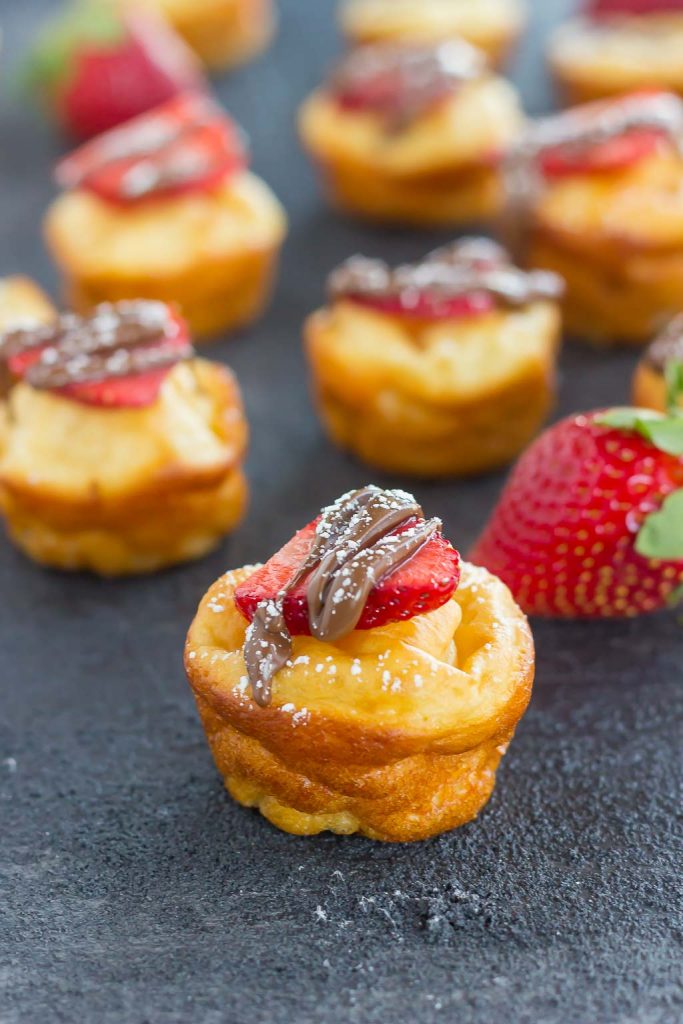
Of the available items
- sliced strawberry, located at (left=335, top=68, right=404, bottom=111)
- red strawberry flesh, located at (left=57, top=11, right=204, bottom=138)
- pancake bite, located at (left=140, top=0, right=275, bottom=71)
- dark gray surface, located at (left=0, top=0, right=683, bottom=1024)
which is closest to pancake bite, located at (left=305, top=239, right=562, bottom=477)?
dark gray surface, located at (left=0, top=0, right=683, bottom=1024)

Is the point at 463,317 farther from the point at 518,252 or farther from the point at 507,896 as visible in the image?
the point at 507,896

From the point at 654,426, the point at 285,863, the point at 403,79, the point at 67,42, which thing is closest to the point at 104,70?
the point at 67,42

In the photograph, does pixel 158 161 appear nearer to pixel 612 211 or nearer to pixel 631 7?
pixel 612 211

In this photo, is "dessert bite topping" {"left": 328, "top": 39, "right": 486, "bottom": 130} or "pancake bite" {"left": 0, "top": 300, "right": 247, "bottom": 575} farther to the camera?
"dessert bite topping" {"left": 328, "top": 39, "right": 486, "bottom": 130}

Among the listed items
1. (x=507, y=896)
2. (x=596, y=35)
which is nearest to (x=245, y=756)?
(x=507, y=896)

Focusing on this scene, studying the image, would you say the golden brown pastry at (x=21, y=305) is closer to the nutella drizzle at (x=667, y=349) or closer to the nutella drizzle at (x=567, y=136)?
the nutella drizzle at (x=567, y=136)

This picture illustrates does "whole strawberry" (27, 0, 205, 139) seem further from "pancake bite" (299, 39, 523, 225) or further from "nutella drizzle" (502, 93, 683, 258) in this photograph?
"nutella drizzle" (502, 93, 683, 258)
